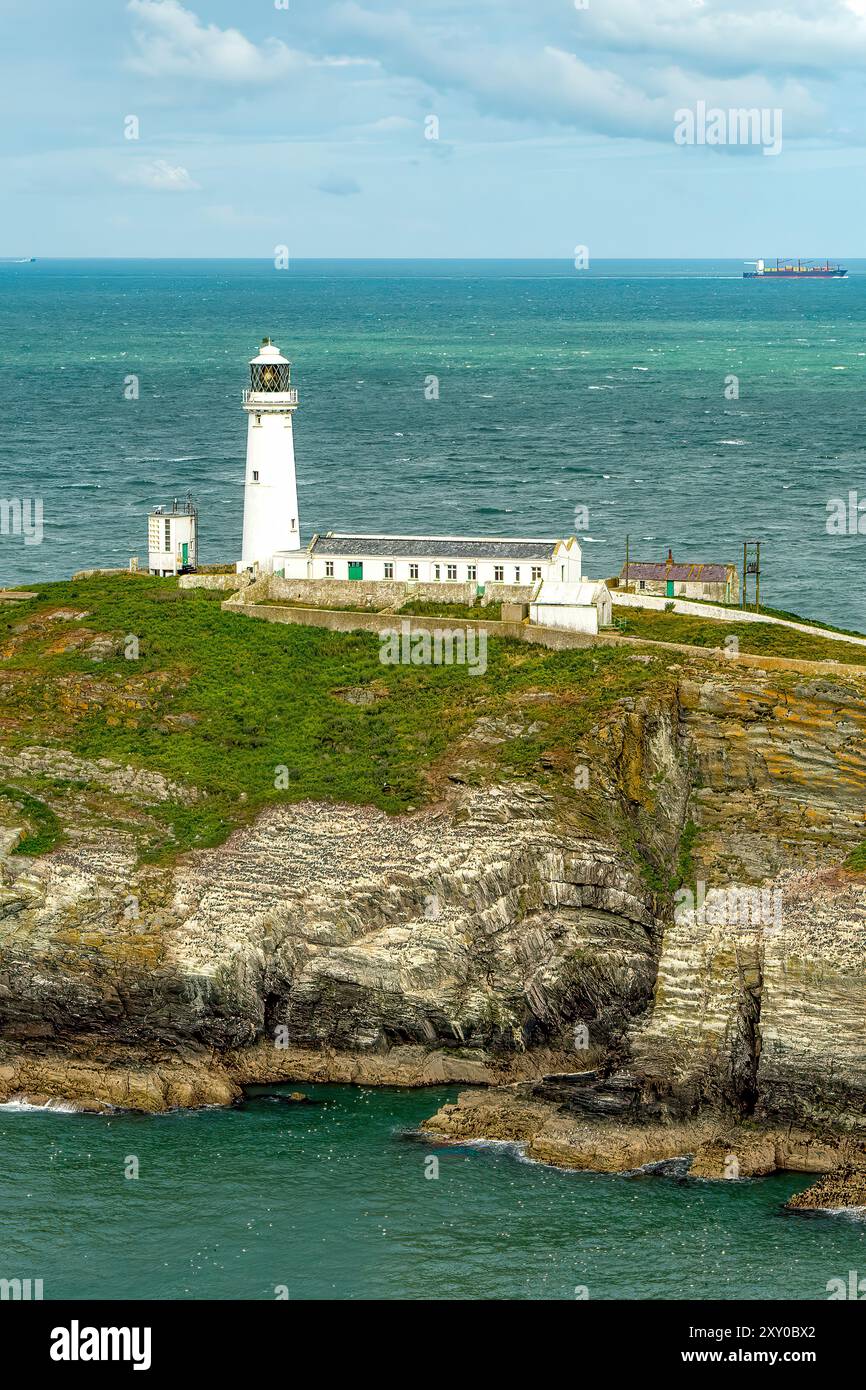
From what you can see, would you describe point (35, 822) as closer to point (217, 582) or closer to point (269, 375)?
point (217, 582)

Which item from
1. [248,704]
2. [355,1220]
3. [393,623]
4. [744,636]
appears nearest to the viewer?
[355,1220]

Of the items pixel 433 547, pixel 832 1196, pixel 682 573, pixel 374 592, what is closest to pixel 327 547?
pixel 374 592

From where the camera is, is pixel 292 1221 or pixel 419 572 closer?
pixel 292 1221

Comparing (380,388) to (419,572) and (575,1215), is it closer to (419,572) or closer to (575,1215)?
(419,572)

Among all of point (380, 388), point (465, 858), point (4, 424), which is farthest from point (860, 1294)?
point (380, 388)

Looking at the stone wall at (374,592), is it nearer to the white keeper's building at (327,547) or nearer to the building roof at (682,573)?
the white keeper's building at (327,547)
